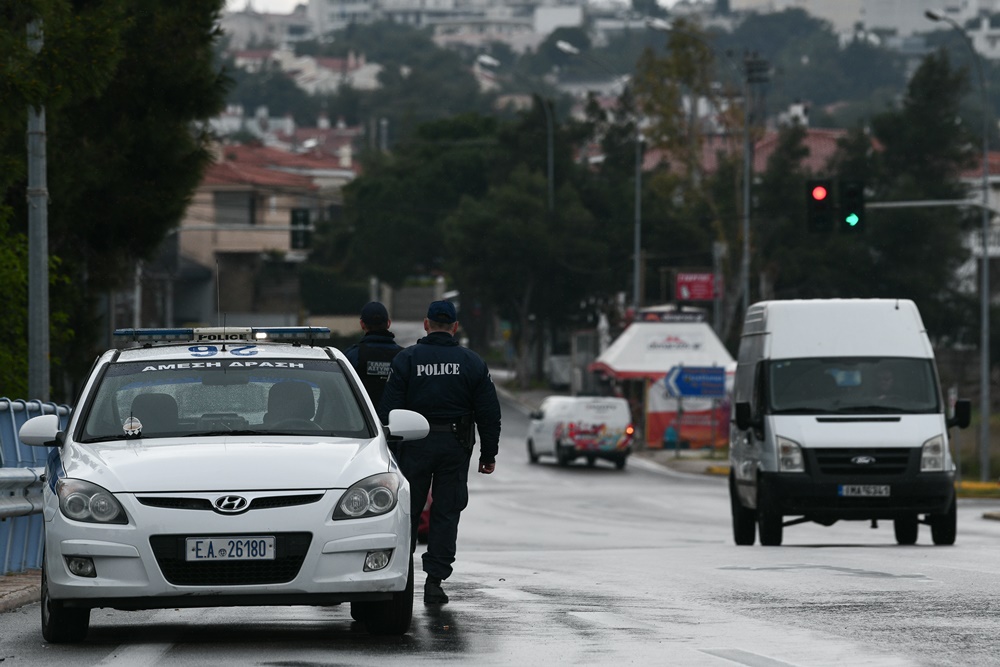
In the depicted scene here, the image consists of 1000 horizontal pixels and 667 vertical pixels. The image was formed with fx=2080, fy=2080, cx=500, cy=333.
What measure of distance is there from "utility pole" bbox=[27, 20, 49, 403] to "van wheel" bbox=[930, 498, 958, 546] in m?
8.81

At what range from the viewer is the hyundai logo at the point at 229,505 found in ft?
32.4

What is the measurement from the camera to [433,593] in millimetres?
12172

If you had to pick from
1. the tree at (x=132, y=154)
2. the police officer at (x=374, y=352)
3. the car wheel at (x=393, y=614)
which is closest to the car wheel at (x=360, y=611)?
the car wheel at (x=393, y=614)

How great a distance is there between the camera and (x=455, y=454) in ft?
40.7

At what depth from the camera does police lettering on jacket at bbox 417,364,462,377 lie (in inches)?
494

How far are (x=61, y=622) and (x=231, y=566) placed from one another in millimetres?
1030

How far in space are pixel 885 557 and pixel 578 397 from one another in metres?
34.6

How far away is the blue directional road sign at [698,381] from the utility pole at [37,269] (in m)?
35.4

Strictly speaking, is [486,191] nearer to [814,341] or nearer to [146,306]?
[146,306]

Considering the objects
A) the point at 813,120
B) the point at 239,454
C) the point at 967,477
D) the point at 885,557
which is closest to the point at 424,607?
the point at 239,454

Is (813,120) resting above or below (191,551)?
above

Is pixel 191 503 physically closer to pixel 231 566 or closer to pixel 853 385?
pixel 231 566

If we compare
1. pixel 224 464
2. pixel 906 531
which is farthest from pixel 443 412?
pixel 906 531

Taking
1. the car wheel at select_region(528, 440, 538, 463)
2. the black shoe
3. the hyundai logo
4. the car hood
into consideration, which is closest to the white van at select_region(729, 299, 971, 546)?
the black shoe
